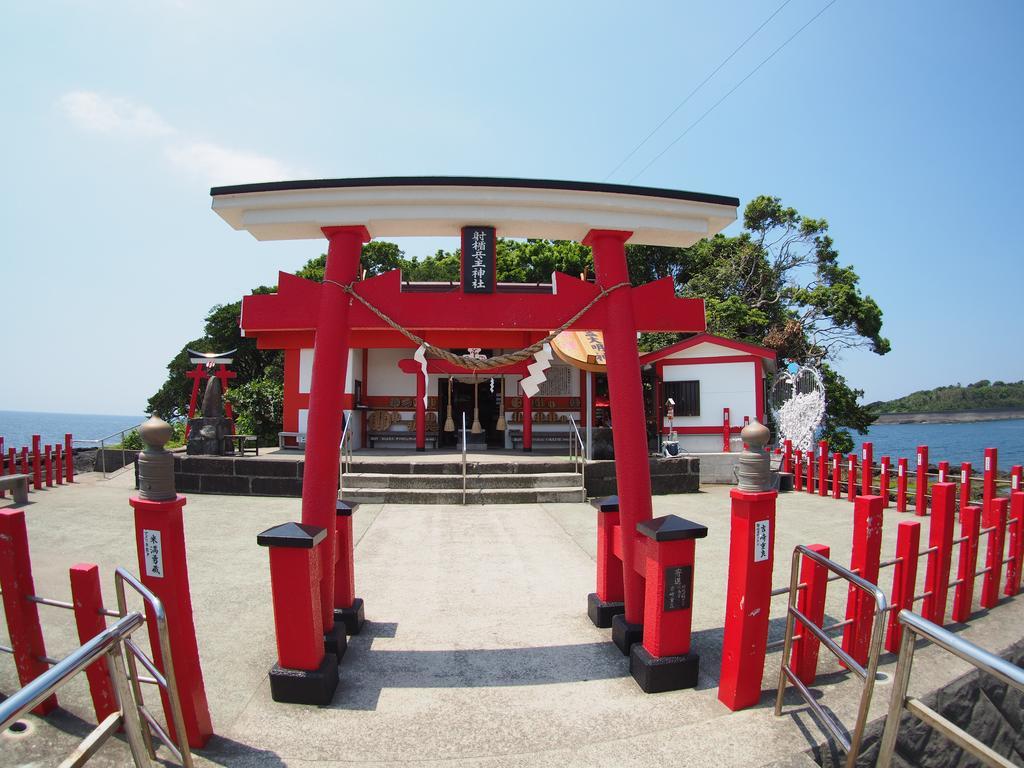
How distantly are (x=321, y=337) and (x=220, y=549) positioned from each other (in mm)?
4297

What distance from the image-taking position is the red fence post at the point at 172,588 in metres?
2.90

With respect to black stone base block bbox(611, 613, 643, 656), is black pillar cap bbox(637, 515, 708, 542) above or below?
above

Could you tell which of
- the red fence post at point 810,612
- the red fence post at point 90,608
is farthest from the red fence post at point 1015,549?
the red fence post at point 90,608

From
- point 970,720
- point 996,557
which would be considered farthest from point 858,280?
point 970,720

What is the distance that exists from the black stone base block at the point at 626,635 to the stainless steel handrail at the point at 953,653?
6.21 feet

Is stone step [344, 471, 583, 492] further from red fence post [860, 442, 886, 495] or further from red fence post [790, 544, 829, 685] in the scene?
red fence post [790, 544, 829, 685]

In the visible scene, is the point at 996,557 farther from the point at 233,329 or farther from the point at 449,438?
the point at 233,329

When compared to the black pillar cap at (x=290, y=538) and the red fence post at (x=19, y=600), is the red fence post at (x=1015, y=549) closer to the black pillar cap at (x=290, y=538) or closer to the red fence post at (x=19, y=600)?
the black pillar cap at (x=290, y=538)

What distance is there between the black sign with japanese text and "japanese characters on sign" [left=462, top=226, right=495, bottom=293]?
7.61 ft

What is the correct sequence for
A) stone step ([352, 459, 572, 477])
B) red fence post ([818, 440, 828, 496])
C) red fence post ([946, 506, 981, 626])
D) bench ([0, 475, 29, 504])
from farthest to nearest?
red fence post ([818, 440, 828, 496]), stone step ([352, 459, 572, 477]), bench ([0, 475, 29, 504]), red fence post ([946, 506, 981, 626])

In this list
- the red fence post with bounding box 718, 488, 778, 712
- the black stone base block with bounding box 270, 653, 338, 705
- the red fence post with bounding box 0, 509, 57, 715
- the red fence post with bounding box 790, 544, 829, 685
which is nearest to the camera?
the red fence post with bounding box 0, 509, 57, 715

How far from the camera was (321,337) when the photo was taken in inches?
159

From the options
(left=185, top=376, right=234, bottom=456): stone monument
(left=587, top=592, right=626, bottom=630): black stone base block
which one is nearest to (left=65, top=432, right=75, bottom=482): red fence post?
(left=185, top=376, right=234, bottom=456): stone monument

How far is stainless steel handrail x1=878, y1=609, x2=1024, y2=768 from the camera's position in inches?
66.9
